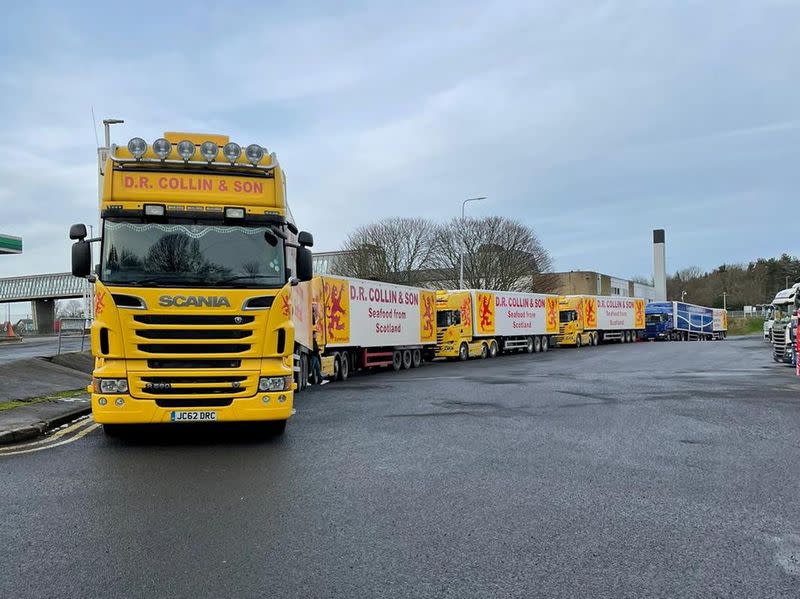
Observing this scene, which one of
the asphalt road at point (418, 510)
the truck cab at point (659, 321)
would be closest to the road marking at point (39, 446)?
the asphalt road at point (418, 510)

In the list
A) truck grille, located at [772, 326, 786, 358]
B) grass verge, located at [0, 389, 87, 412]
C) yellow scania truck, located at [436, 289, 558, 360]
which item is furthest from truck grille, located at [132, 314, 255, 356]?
yellow scania truck, located at [436, 289, 558, 360]

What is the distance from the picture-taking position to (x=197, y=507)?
19.4 ft

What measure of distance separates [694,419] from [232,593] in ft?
29.3

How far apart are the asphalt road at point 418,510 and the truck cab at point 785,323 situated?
1433 cm

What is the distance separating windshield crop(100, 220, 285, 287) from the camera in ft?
27.9

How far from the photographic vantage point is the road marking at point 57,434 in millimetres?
9008

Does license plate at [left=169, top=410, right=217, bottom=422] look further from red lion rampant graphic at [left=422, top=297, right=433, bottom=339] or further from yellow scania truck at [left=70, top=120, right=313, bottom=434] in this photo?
red lion rampant graphic at [left=422, top=297, right=433, bottom=339]

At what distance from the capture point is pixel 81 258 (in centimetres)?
869

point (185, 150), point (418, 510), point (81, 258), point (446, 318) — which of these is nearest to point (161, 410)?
point (81, 258)

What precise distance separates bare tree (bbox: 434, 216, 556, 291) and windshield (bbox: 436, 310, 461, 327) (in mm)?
20046

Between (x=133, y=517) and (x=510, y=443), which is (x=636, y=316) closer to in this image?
(x=510, y=443)

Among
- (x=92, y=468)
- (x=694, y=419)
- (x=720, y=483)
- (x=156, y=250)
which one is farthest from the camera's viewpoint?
(x=694, y=419)

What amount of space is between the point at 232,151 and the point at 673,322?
59.9m

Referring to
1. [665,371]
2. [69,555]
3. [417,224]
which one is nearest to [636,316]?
[417,224]
